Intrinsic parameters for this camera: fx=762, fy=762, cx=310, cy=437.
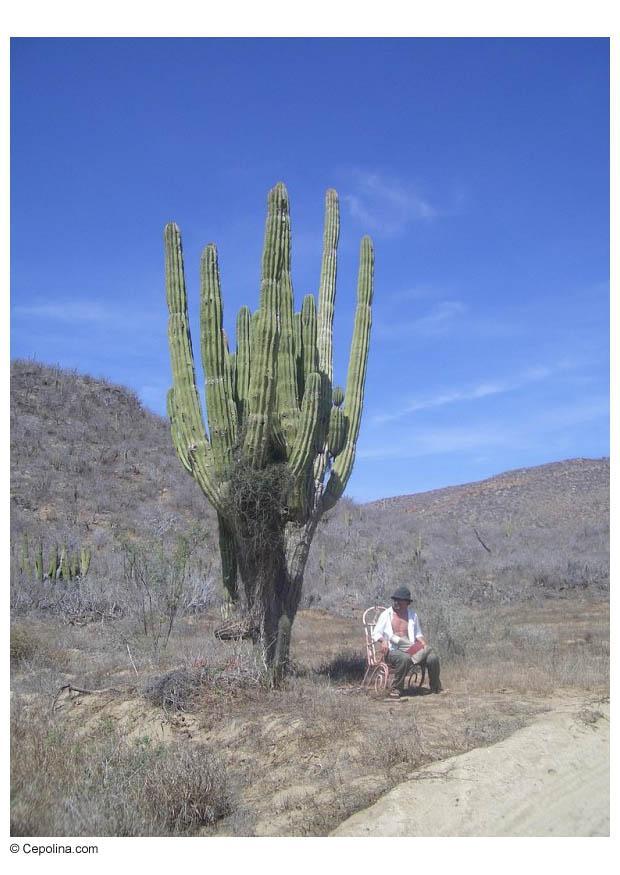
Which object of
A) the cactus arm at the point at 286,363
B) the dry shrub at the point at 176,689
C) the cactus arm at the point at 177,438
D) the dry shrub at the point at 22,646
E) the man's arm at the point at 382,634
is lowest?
the dry shrub at the point at 22,646

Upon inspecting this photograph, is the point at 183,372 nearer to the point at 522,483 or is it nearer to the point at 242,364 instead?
the point at 242,364

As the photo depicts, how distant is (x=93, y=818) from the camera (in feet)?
15.6

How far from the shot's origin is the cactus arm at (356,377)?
9.97m

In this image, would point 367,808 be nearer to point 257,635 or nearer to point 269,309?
point 257,635

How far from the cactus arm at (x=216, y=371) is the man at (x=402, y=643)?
8.87ft

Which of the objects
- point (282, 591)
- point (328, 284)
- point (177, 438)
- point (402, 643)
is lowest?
point (402, 643)

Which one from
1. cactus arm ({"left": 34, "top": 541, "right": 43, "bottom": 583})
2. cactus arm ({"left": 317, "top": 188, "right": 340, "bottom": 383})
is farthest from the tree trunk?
cactus arm ({"left": 34, "top": 541, "right": 43, "bottom": 583})

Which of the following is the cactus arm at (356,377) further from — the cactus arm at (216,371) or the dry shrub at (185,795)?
the dry shrub at (185,795)

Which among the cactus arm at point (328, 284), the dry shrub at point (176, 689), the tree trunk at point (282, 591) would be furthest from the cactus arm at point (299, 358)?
the dry shrub at point (176, 689)

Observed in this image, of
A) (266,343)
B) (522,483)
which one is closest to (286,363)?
(266,343)

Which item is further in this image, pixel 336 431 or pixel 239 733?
pixel 336 431

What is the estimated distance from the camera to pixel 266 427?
29.4 feet

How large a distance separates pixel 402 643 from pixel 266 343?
159 inches

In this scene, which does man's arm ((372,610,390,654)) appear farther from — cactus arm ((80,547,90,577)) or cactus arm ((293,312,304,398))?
cactus arm ((80,547,90,577))
